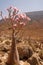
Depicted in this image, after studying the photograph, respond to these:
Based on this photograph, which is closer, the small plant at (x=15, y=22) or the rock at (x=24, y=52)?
the small plant at (x=15, y=22)

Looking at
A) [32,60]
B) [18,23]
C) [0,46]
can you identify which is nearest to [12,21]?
[18,23]

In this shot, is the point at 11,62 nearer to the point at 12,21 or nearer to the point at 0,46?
the point at 12,21

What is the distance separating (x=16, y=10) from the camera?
1118cm

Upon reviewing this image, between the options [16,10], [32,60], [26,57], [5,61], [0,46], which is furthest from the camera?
[0,46]

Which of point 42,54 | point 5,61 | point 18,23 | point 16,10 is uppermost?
point 16,10

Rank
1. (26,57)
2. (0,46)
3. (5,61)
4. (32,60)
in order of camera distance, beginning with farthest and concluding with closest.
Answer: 1. (0,46)
2. (26,57)
3. (32,60)
4. (5,61)

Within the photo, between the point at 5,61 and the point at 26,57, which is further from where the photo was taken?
the point at 26,57

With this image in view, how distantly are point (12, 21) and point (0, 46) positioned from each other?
5.89m

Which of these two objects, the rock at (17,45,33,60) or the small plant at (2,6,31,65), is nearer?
the small plant at (2,6,31,65)

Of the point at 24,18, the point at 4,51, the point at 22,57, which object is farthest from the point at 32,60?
the point at 24,18

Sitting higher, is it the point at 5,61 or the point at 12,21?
the point at 12,21

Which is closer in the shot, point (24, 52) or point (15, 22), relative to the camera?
point (15, 22)

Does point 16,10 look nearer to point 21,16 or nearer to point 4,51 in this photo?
point 21,16

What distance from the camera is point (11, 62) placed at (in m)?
11.7
